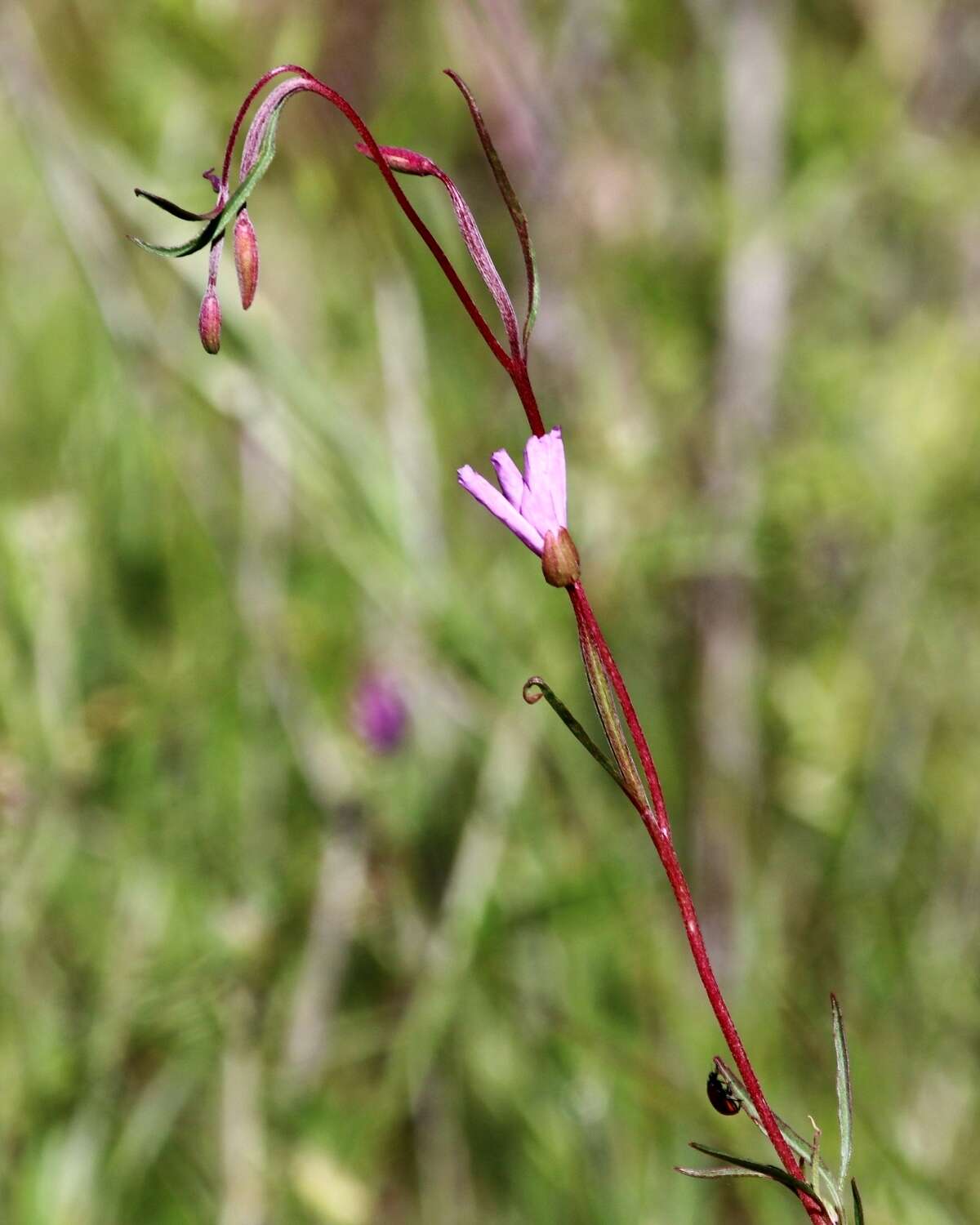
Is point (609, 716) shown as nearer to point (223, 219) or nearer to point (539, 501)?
point (539, 501)

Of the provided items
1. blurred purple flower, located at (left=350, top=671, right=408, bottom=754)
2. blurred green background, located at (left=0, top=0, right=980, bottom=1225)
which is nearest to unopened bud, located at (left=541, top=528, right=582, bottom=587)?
blurred green background, located at (left=0, top=0, right=980, bottom=1225)

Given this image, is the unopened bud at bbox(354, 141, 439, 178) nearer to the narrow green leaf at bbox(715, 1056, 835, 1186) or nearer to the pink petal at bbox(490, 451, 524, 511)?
the pink petal at bbox(490, 451, 524, 511)

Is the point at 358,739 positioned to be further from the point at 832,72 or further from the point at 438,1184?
the point at 832,72

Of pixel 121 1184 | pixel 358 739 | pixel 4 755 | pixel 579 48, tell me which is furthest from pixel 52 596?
pixel 579 48

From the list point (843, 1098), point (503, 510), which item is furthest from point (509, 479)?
point (843, 1098)

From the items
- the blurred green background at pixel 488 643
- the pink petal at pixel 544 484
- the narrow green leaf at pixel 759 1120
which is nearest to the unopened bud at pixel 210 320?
the pink petal at pixel 544 484

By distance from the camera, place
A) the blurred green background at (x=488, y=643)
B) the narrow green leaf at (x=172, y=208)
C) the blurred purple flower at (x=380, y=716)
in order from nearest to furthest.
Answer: the narrow green leaf at (x=172, y=208) < the blurred green background at (x=488, y=643) < the blurred purple flower at (x=380, y=716)

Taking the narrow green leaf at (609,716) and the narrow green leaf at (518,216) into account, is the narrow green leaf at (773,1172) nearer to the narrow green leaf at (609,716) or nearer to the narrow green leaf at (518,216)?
the narrow green leaf at (609,716)
